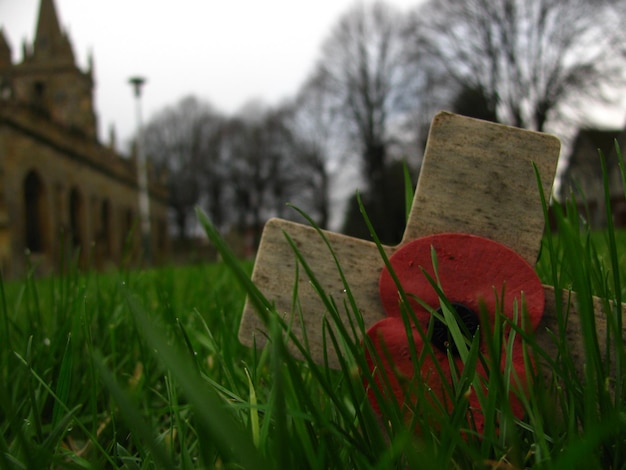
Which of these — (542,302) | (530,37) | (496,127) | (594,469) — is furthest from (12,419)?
(530,37)

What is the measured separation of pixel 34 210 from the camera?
64.1 feet

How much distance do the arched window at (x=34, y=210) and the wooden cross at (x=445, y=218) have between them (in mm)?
19799

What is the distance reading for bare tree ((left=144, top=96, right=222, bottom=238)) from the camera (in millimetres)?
40719

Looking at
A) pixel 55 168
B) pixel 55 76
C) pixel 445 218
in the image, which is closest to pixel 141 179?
pixel 55 76

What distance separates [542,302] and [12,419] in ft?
2.41

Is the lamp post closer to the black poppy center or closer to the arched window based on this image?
the arched window

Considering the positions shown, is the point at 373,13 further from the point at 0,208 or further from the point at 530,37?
the point at 0,208

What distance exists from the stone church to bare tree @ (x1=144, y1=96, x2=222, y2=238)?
4426 millimetres

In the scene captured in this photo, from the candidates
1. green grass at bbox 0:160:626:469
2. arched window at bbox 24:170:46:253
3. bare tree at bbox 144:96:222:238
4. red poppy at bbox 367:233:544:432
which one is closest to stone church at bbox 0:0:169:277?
arched window at bbox 24:170:46:253

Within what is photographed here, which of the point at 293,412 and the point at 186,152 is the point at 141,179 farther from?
the point at 293,412

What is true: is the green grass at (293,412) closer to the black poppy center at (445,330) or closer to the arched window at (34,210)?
the black poppy center at (445,330)

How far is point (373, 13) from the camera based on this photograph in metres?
28.9

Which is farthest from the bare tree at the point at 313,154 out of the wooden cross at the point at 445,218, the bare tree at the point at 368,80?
the wooden cross at the point at 445,218

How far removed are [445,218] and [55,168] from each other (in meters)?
21.6
